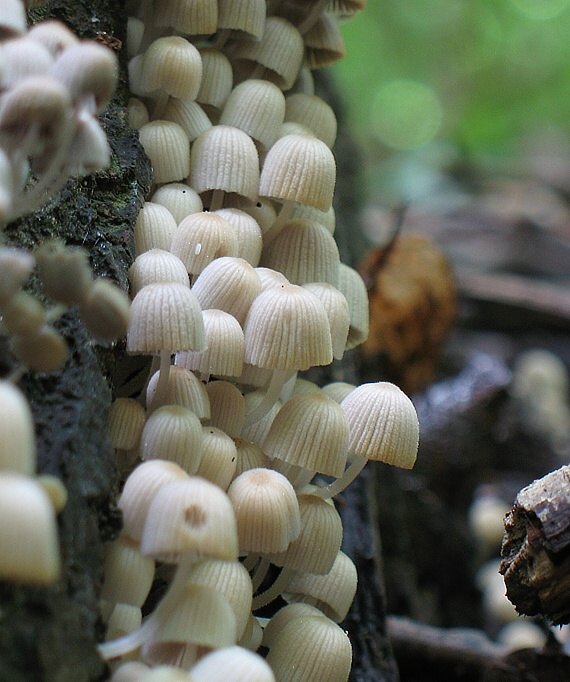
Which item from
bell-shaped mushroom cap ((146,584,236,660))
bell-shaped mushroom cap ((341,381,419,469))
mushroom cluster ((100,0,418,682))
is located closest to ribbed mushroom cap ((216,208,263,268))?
mushroom cluster ((100,0,418,682))

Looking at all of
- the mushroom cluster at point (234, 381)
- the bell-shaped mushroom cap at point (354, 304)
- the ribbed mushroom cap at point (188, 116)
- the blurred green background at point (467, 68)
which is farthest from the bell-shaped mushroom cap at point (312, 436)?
the blurred green background at point (467, 68)

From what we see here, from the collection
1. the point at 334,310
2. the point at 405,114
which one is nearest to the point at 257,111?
the point at 334,310

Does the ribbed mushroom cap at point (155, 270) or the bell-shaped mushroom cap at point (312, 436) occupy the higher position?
the ribbed mushroom cap at point (155, 270)

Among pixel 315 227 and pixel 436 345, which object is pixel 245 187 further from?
pixel 436 345

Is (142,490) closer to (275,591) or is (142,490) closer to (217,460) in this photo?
(217,460)

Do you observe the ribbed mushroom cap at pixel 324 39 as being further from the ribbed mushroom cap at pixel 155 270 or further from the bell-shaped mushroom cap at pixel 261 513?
the bell-shaped mushroom cap at pixel 261 513

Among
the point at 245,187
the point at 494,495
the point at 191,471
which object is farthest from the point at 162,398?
the point at 494,495
